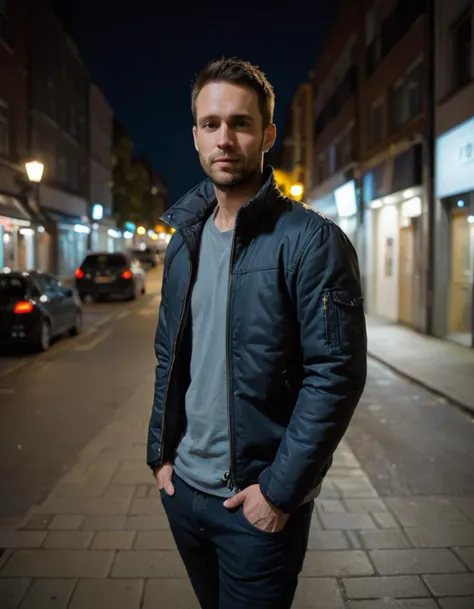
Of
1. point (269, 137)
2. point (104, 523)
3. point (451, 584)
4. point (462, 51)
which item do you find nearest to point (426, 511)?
point (451, 584)

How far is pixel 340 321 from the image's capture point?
1.78 metres

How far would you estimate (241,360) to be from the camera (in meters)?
1.89

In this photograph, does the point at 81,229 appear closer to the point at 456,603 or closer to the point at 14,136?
the point at 14,136

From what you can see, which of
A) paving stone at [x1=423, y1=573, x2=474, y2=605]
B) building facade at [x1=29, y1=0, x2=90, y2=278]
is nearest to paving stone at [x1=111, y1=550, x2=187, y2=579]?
paving stone at [x1=423, y1=573, x2=474, y2=605]

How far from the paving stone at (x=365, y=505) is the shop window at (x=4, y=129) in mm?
22607

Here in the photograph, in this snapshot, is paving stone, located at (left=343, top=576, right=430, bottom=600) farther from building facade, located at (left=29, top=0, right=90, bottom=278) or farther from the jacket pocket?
building facade, located at (left=29, top=0, right=90, bottom=278)

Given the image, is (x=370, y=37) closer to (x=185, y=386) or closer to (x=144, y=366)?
(x=144, y=366)

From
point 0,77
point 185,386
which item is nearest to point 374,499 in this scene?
point 185,386

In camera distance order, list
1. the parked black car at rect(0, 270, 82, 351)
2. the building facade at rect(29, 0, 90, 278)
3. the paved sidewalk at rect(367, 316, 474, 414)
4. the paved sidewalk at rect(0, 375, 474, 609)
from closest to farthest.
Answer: the paved sidewalk at rect(0, 375, 474, 609), the paved sidewalk at rect(367, 316, 474, 414), the parked black car at rect(0, 270, 82, 351), the building facade at rect(29, 0, 90, 278)

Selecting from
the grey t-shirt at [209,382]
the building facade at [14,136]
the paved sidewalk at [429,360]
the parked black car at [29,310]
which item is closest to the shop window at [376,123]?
the paved sidewalk at [429,360]

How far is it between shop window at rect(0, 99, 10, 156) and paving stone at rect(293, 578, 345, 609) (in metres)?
23.5

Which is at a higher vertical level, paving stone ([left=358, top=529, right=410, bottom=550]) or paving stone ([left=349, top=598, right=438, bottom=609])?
paving stone ([left=358, top=529, right=410, bottom=550])

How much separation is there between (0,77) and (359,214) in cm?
1378

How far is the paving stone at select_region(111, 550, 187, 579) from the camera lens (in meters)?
3.54
